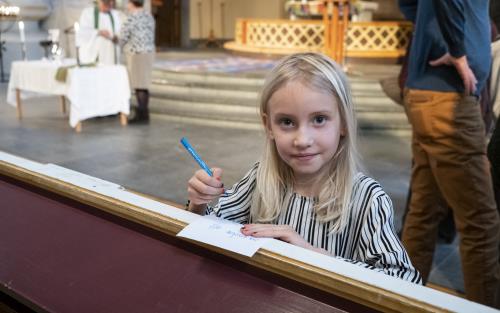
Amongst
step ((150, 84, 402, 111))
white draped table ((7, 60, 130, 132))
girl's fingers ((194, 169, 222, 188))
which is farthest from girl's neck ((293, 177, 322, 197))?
step ((150, 84, 402, 111))

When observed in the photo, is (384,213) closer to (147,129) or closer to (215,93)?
(147,129)

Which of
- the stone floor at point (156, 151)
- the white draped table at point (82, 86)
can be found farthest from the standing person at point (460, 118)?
the white draped table at point (82, 86)

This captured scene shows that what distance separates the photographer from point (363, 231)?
3.83 ft

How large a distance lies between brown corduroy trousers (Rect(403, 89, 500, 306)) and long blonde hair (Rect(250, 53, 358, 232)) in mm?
930

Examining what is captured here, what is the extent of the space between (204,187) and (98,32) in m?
6.07

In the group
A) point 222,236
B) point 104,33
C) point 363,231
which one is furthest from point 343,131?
point 104,33

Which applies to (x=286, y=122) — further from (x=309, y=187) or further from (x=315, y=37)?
(x=315, y=37)

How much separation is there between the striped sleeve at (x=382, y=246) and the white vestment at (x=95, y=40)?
6094 millimetres

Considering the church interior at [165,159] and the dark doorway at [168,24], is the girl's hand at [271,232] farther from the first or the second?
the dark doorway at [168,24]

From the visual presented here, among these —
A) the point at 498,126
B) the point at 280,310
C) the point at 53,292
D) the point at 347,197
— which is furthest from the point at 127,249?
the point at 498,126

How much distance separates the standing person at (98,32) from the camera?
6688mm

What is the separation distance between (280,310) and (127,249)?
A: 33 centimetres

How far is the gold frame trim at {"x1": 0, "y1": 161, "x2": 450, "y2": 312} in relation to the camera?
67 centimetres

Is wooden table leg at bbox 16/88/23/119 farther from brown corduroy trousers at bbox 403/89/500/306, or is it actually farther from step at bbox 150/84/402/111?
brown corduroy trousers at bbox 403/89/500/306
